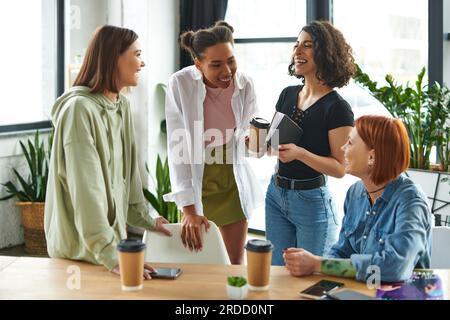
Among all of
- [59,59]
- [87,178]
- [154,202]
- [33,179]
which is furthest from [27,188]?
[87,178]

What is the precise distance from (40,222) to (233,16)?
226cm

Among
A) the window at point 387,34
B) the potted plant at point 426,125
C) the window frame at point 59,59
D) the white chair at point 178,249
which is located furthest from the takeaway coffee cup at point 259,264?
the window frame at point 59,59

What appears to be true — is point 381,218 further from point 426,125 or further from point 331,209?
point 426,125

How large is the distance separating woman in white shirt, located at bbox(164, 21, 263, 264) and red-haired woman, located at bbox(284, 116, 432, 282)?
0.85 m

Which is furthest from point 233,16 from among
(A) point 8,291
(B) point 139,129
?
(A) point 8,291

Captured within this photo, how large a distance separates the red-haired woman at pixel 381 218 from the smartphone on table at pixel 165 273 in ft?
1.18

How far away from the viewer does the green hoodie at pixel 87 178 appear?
2203 mm

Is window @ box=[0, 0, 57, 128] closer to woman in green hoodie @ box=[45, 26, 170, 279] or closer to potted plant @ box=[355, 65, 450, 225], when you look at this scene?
potted plant @ box=[355, 65, 450, 225]

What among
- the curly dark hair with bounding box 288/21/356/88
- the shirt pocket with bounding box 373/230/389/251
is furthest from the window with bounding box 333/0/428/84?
the shirt pocket with bounding box 373/230/389/251

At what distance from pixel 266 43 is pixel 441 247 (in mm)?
3261

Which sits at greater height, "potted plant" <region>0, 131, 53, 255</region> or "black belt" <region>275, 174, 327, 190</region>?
"black belt" <region>275, 174, 327, 190</region>

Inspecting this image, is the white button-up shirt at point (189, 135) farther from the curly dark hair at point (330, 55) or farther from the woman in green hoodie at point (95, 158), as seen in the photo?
the woman in green hoodie at point (95, 158)

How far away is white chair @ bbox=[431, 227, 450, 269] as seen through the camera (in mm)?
2631
